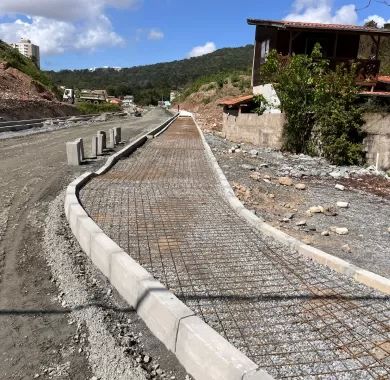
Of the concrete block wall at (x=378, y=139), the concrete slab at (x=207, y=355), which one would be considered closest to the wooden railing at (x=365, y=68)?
the concrete block wall at (x=378, y=139)

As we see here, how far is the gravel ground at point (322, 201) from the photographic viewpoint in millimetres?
6715

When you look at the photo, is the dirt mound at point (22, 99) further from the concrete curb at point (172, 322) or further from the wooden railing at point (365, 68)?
the concrete curb at point (172, 322)

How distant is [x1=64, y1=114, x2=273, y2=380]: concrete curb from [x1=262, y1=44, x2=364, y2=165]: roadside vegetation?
13.1 meters

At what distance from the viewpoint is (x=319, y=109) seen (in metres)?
17.6

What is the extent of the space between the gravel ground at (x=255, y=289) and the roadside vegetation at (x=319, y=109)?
32.0 ft

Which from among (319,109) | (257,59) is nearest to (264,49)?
(257,59)

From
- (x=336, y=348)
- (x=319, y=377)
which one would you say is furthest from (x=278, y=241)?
(x=319, y=377)

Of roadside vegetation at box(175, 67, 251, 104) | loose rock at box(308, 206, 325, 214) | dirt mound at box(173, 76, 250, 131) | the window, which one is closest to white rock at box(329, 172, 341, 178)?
loose rock at box(308, 206, 325, 214)

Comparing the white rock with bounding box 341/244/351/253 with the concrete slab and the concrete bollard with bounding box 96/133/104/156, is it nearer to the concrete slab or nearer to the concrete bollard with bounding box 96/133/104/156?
the concrete slab

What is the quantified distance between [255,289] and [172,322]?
1354 millimetres

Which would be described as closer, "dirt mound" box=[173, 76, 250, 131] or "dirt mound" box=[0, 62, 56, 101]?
"dirt mound" box=[0, 62, 56, 101]

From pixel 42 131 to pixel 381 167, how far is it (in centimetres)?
2047

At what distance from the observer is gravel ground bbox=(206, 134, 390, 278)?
6.71m

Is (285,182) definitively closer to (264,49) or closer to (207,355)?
(207,355)
